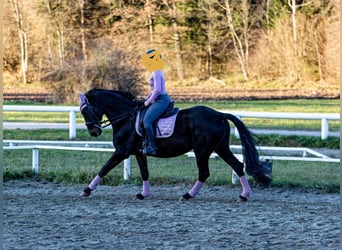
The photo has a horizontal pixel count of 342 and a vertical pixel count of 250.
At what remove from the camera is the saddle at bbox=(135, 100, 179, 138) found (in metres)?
9.97

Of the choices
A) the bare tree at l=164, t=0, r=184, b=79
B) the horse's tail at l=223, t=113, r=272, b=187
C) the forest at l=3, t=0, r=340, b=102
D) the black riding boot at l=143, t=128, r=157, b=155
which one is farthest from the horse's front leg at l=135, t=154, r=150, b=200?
the bare tree at l=164, t=0, r=184, b=79

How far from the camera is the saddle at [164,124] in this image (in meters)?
9.97

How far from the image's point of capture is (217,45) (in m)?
45.8

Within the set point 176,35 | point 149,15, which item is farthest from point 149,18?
point 176,35

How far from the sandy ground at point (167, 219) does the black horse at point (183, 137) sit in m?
0.35

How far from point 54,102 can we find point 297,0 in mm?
19464

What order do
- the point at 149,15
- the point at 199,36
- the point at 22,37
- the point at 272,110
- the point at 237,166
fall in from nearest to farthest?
1. the point at 237,166
2. the point at 272,110
3. the point at 22,37
4. the point at 149,15
5. the point at 199,36

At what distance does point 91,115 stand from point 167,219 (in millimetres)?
2407

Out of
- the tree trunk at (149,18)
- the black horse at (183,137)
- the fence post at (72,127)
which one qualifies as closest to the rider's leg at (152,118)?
the black horse at (183,137)

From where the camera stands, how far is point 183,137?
32.8ft

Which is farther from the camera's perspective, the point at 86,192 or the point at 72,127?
the point at 72,127

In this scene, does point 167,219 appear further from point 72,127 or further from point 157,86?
point 72,127

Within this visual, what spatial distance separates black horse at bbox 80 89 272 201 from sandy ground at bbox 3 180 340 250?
1.13ft

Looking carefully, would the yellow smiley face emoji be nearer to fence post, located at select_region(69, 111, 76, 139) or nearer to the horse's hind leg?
the horse's hind leg
